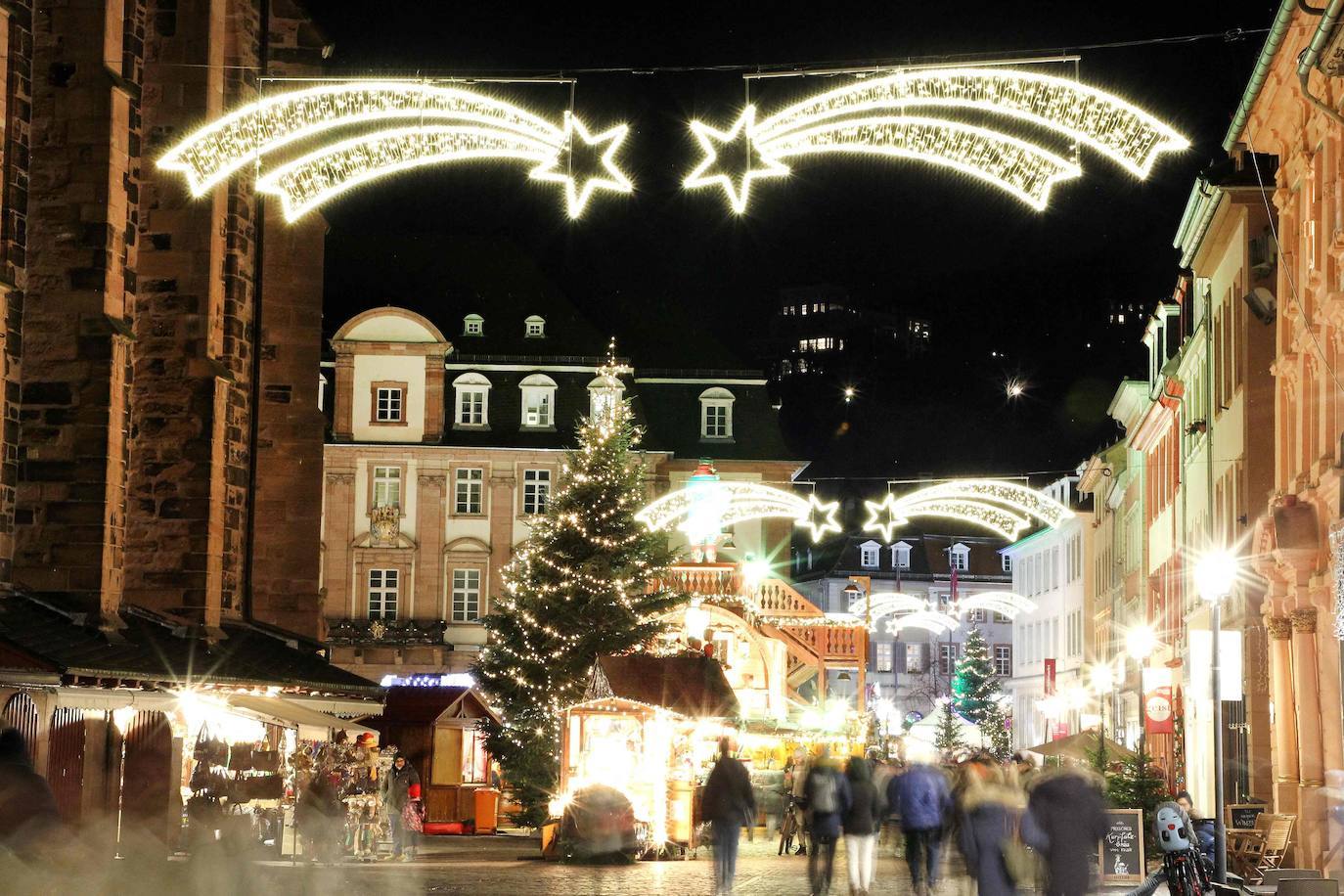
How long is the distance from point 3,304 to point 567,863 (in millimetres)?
10655

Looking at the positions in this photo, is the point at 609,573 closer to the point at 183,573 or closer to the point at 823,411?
the point at 183,573

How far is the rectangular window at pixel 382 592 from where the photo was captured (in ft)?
218

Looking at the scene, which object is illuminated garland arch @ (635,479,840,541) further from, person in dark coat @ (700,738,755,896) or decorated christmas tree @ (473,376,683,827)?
person in dark coat @ (700,738,755,896)

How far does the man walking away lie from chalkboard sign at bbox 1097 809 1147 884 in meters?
3.09

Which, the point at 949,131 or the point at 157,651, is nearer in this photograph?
the point at 949,131

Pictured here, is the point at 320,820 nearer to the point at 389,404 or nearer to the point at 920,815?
the point at 920,815

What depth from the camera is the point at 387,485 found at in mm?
67125

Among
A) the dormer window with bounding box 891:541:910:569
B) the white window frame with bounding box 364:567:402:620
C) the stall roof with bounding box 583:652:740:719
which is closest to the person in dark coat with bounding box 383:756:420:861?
the stall roof with bounding box 583:652:740:719

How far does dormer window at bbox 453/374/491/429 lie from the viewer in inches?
2672

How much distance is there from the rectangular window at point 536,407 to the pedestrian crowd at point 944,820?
137 ft

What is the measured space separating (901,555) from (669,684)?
90.7 metres

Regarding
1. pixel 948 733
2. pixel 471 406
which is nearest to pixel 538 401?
pixel 471 406

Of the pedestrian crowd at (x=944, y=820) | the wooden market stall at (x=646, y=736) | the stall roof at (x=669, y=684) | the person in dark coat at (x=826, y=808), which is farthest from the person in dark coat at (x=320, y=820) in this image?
the person in dark coat at (x=826, y=808)

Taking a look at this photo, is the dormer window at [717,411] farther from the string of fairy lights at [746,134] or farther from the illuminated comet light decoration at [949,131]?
the illuminated comet light decoration at [949,131]
